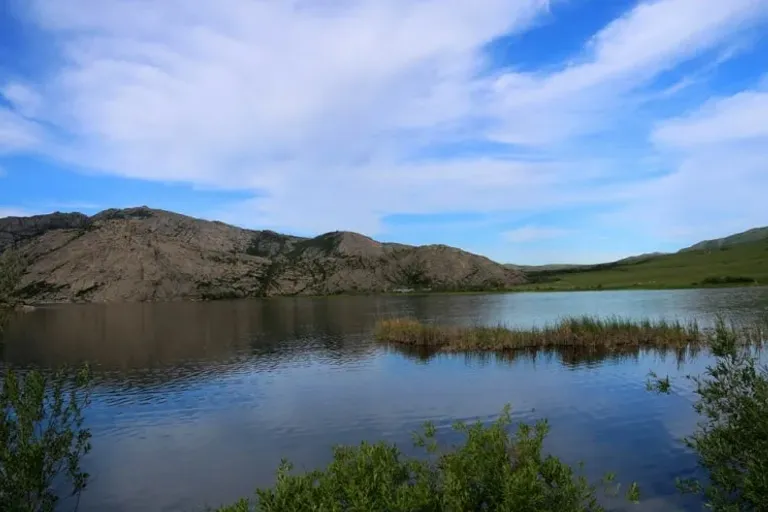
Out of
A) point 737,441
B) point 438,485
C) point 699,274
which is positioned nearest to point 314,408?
point 438,485

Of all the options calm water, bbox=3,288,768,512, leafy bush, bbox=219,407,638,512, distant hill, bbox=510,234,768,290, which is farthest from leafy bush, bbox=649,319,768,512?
distant hill, bbox=510,234,768,290

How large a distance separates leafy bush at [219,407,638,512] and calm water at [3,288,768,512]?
8177 mm

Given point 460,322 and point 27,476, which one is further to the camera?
point 460,322

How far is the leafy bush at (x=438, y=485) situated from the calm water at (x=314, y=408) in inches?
322

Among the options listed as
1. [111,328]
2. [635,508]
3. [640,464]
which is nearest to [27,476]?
[635,508]

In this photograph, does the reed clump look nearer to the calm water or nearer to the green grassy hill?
the calm water

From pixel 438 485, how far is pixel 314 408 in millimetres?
19666

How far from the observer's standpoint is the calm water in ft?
62.9

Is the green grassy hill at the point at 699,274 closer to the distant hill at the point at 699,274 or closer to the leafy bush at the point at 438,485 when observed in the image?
the distant hill at the point at 699,274

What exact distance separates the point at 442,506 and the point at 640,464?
13.2 metres

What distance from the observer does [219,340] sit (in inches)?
2457

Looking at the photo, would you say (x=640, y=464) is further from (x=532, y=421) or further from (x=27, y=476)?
(x=27, y=476)

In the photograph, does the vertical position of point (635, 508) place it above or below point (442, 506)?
below

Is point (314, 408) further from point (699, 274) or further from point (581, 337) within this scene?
point (699, 274)
